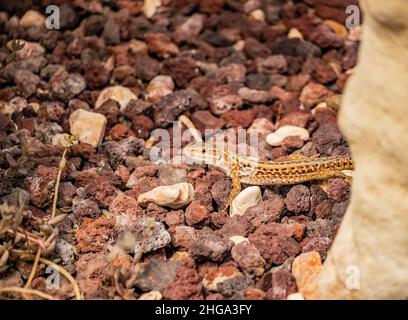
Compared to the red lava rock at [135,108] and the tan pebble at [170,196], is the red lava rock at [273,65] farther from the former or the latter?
the tan pebble at [170,196]

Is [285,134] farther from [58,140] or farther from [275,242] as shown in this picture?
[58,140]

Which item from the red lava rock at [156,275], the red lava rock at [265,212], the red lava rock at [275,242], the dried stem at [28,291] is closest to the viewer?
the dried stem at [28,291]

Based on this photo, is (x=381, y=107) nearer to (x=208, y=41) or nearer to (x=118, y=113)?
(x=118, y=113)

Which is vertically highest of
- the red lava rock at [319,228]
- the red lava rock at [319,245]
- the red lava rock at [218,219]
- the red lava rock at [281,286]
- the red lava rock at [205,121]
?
the red lava rock at [281,286]

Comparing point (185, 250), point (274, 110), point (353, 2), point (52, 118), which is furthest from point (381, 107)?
point (353, 2)

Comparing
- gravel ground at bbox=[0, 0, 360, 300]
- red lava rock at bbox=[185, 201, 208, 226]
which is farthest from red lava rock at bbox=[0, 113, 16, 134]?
red lava rock at bbox=[185, 201, 208, 226]

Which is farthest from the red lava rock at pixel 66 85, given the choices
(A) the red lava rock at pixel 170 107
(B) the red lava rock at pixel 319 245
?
(B) the red lava rock at pixel 319 245

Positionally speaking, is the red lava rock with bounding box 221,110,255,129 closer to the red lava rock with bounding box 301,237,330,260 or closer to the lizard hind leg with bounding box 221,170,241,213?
the lizard hind leg with bounding box 221,170,241,213
